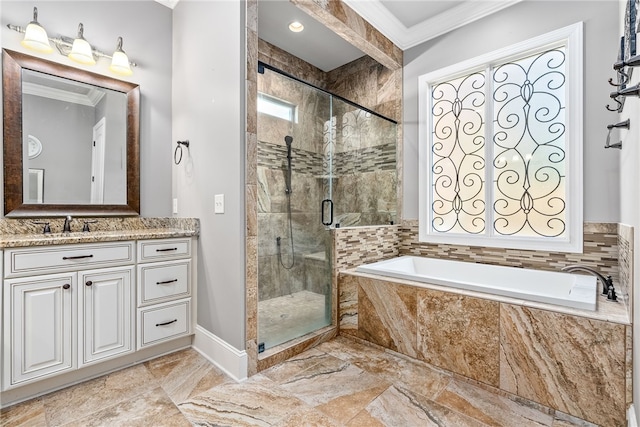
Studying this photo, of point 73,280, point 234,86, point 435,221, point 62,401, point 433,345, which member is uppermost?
point 234,86

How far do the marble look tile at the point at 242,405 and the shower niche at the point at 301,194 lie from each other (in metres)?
0.33

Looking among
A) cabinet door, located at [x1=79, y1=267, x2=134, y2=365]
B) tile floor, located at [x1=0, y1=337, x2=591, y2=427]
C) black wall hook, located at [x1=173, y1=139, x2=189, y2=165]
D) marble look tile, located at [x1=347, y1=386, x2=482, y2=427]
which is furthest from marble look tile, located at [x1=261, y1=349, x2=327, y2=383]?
black wall hook, located at [x1=173, y1=139, x2=189, y2=165]

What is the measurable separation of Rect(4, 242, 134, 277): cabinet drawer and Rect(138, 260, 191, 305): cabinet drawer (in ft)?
0.48

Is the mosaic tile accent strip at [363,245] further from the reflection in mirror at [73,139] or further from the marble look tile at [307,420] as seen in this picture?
the reflection in mirror at [73,139]

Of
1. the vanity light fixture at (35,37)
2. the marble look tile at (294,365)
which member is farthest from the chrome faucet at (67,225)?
the marble look tile at (294,365)

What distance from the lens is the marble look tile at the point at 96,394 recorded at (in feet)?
4.99

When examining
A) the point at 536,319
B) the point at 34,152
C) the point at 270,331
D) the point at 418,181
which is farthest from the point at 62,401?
the point at 418,181

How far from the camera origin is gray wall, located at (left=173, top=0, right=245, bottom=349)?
6.02 feet

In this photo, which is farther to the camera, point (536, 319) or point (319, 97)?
point (319, 97)

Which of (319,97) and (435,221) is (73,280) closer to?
(319,97)

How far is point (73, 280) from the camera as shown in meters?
1.73

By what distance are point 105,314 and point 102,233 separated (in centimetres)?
54

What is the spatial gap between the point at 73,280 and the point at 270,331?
4.05 feet

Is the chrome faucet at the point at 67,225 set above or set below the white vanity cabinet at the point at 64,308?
above
